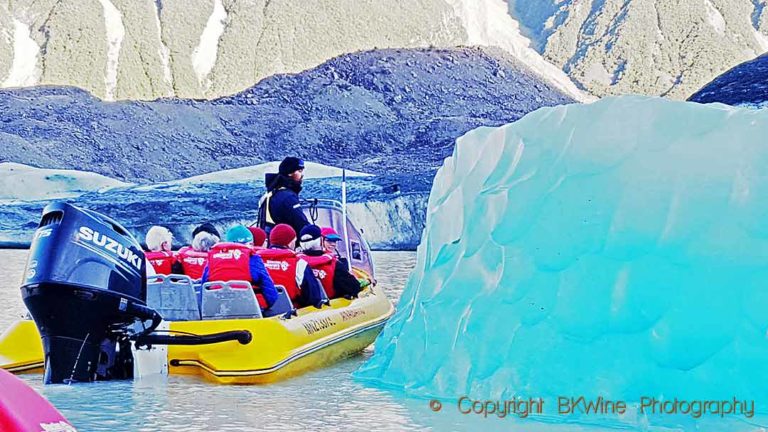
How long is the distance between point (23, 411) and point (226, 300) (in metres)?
3.78

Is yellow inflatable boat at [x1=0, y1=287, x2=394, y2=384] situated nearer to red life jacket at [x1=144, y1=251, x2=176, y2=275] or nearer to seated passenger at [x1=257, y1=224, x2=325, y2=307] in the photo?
seated passenger at [x1=257, y1=224, x2=325, y2=307]

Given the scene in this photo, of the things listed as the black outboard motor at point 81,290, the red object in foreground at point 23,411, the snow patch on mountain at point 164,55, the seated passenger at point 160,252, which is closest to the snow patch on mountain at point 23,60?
the snow patch on mountain at point 164,55

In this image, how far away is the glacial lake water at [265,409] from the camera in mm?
4590

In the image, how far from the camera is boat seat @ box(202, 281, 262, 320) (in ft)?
19.5

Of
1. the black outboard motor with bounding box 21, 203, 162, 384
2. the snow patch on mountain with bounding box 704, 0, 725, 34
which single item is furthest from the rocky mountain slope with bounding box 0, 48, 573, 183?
the black outboard motor with bounding box 21, 203, 162, 384

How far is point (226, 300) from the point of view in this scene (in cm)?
596

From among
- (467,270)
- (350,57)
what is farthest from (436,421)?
(350,57)

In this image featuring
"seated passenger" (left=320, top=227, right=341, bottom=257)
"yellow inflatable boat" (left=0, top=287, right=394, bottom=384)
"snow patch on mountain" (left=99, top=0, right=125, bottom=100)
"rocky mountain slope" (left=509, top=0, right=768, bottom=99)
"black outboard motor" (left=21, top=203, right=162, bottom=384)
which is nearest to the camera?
"black outboard motor" (left=21, top=203, right=162, bottom=384)

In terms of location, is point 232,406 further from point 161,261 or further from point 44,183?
point 44,183

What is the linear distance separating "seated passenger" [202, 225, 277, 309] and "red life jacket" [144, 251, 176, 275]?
0.46 m

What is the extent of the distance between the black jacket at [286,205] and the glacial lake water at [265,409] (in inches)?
62.0

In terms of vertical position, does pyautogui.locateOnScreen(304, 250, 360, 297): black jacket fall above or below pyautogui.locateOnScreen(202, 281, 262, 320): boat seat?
above

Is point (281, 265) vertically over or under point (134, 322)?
over

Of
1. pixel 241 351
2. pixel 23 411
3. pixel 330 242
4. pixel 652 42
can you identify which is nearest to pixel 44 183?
pixel 652 42
